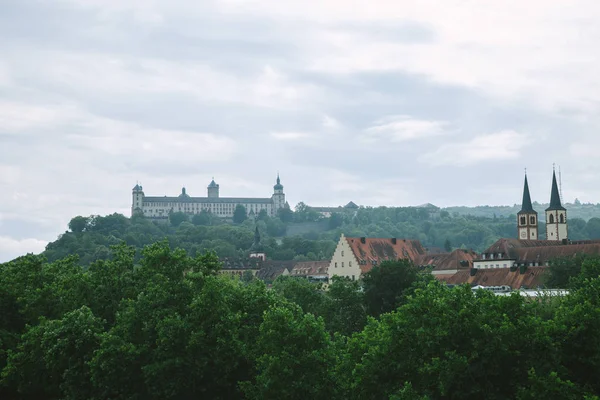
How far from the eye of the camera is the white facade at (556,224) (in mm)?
174462

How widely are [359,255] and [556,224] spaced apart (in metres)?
57.5

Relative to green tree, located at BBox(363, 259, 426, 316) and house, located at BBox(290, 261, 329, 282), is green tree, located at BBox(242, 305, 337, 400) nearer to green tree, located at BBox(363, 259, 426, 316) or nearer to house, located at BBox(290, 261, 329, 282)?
green tree, located at BBox(363, 259, 426, 316)

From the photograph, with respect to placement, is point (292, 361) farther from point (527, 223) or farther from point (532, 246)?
point (527, 223)

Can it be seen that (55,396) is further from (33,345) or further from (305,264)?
(305,264)

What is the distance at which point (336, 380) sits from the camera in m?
44.8

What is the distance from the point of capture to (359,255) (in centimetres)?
13288

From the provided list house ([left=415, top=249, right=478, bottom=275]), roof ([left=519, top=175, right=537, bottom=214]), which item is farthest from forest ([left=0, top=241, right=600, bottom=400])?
roof ([left=519, top=175, right=537, bottom=214])

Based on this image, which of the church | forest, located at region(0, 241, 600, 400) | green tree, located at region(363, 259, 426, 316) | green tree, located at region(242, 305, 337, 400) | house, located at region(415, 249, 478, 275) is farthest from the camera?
house, located at region(415, 249, 478, 275)

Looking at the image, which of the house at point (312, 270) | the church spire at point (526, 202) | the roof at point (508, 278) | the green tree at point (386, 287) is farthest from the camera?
the house at point (312, 270)

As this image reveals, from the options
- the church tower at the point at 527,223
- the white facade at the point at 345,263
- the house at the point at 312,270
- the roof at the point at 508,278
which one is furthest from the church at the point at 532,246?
the house at the point at 312,270

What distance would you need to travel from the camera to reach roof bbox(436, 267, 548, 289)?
343 feet

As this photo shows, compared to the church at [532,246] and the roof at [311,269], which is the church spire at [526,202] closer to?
the church at [532,246]

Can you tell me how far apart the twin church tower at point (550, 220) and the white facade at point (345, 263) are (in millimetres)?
52866

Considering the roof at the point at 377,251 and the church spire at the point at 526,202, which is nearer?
the roof at the point at 377,251
